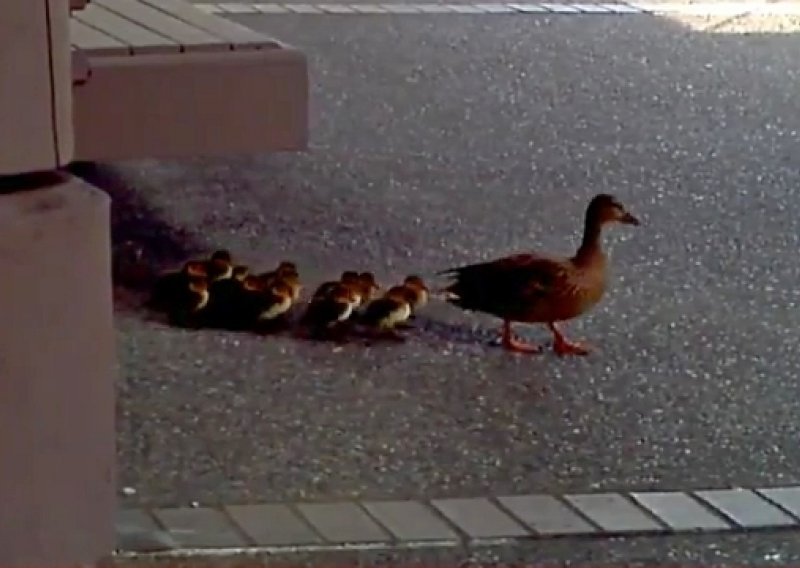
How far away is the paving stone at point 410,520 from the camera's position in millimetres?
2658

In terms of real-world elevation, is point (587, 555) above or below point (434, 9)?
below

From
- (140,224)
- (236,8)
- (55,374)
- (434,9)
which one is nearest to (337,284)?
(140,224)

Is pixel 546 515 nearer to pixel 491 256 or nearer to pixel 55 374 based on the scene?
pixel 55 374

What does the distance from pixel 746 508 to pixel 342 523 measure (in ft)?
2.28

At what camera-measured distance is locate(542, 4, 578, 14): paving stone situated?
8.41m

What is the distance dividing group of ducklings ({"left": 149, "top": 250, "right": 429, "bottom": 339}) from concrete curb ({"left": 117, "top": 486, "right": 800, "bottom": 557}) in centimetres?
100

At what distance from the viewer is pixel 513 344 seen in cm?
372

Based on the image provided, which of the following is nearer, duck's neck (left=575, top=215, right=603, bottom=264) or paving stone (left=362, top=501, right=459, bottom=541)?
paving stone (left=362, top=501, right=459, bottom=541)

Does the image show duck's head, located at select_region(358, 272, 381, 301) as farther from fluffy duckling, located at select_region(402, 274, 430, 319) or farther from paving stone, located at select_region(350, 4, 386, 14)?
paving stone, located at select_region(350, 4, 386, 14)

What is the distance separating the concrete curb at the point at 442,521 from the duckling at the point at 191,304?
1.10 metres

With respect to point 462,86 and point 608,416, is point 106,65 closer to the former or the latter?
point 608,416

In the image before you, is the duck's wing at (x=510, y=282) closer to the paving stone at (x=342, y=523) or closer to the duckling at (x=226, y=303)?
the duckling at (x=226, y=303)

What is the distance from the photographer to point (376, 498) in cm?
283

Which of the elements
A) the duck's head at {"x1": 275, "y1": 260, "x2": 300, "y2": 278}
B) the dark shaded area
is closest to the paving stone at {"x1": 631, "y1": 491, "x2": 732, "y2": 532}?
the duck's head at {"x1": 275, "y1": 260, "x2": 300, "y2": 278}
